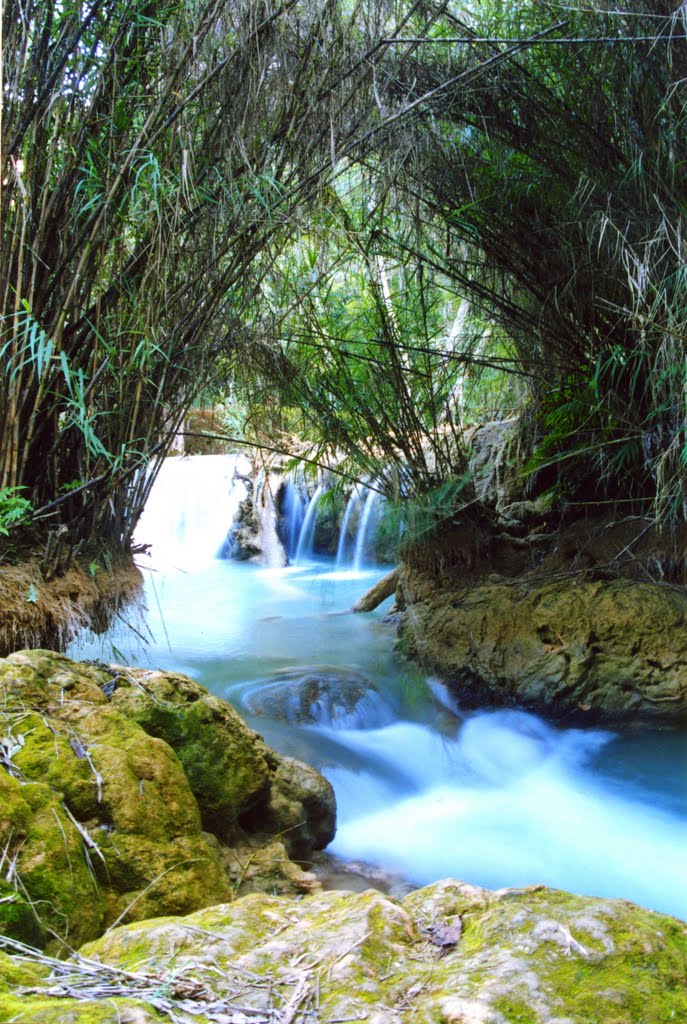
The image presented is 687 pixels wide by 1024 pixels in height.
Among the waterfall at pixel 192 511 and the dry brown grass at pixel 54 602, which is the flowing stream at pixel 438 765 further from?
the waterfall at pixel 192 511

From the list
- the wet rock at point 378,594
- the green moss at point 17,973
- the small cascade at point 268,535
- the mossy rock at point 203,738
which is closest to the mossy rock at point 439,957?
the green moss at point 17,973

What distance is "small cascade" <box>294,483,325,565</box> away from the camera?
772cm

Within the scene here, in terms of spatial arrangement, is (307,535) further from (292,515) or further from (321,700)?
(321,700)

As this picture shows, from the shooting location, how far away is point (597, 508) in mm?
4059

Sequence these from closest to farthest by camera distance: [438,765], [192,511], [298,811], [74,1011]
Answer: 1. [74,1011]
2. [298,811]
3. [438,765]
4. [192,511]

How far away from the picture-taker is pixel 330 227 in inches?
122

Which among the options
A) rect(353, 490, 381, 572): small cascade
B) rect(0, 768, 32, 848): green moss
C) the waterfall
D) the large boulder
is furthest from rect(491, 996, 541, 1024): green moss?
the waterfall

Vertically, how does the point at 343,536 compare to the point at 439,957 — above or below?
above

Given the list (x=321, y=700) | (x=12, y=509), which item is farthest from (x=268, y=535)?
(x=12, y=509)

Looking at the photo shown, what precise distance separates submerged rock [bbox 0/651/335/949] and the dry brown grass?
0.31 meters

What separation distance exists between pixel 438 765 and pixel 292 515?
481 centimetres

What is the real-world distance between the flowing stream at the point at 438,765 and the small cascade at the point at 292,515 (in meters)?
2.70

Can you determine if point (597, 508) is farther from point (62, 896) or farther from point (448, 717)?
point (62, 896)

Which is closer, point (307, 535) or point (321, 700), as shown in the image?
point (321, 700)
